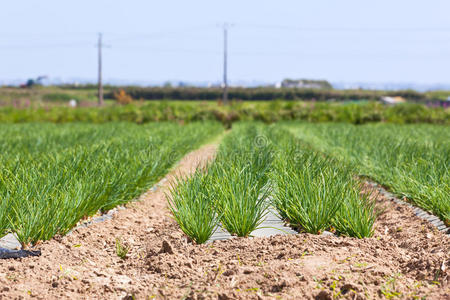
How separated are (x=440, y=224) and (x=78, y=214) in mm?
2979

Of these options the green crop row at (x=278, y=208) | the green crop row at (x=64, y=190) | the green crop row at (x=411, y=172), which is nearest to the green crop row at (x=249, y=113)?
the green crop row at (x=411, y=172)

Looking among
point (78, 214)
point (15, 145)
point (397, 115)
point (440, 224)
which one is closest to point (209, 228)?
point (78, 214)

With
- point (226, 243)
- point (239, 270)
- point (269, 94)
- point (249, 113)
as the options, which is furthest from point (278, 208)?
point (269, 94)

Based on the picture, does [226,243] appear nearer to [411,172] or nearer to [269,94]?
[411,172]

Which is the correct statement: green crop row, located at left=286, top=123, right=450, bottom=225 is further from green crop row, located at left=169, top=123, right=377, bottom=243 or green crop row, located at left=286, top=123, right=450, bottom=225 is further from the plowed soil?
green crop row, located at left=169, top=123, right=377, bottom=243

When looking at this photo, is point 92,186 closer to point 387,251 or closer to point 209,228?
point 209,228

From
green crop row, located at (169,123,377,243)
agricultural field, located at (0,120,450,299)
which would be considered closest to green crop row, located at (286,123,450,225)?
agricultural field, located at (0,120,450,299)

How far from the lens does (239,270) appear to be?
8.62ft

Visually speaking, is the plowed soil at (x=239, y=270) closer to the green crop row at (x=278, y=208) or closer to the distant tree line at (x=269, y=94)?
the green crop row at (x=278, y=208)

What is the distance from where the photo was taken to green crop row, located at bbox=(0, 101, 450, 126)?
2223 cm

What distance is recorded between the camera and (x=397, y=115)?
2281 centimetres

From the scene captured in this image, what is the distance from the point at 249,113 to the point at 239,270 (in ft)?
66.1

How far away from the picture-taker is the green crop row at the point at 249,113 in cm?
2223

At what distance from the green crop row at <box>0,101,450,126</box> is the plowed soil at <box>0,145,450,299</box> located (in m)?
19.0
